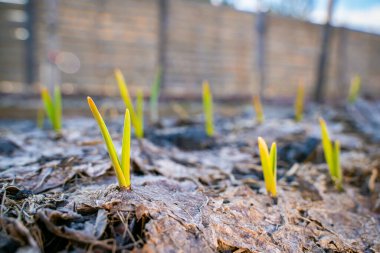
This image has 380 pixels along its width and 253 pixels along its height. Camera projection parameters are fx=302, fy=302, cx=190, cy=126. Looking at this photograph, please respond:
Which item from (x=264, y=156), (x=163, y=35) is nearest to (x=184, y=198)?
(x=264, y=156)

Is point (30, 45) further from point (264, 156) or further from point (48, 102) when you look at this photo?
point (264, 156)

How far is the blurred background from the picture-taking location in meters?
4.21

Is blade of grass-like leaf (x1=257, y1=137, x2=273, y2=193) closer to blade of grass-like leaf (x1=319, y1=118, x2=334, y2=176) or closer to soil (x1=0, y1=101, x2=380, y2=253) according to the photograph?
soil (x1=0, y1=101, x2=380, y2=253)

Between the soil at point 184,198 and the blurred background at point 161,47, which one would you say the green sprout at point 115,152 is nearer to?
the soil at point 184,198

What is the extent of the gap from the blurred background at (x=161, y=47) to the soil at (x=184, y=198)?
2.25 metres

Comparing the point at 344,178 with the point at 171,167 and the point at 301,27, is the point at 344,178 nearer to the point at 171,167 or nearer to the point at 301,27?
the point at 171,167

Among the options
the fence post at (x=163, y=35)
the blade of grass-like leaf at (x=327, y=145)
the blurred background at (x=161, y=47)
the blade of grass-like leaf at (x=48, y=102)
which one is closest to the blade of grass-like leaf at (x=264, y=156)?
the blade of grass-like leaf at (x=327, y=145)

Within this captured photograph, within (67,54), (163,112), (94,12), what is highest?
(94,12)

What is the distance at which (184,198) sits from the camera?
84cm

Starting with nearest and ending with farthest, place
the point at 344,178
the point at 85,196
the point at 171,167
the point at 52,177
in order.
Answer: the point at 85,196, the point at 52,177, the point at 171,167, the point at 344,178

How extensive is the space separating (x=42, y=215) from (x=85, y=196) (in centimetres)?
19

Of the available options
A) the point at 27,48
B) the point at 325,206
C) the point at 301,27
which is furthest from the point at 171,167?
the point at 301,27

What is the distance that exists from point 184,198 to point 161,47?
4.31 m

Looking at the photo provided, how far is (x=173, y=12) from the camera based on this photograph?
5.19 metres
